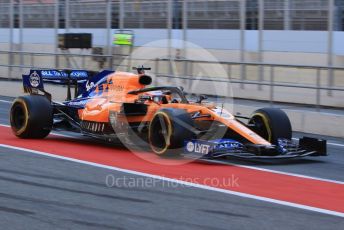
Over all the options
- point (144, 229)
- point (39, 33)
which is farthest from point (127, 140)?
point (39, 33)

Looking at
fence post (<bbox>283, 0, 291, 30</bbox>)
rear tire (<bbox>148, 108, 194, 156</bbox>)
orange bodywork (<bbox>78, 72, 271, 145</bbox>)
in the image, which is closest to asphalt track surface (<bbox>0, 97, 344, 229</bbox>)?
rear tire (<bbox>148, 108, 194, 156</bbox>)

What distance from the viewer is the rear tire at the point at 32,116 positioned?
480 inches

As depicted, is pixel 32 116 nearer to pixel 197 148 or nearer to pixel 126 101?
pixel 126 101

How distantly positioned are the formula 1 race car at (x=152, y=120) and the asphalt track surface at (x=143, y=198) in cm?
32

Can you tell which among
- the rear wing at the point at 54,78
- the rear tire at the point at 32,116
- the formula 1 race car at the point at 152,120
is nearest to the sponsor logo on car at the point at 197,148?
the formula 1 race car at the point at 152,120

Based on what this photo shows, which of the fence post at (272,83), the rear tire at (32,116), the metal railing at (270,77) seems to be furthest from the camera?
the fence post at (272,83)

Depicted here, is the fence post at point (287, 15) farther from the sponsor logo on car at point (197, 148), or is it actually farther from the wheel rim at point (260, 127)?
the sponsor logo on car at point (197, 148)

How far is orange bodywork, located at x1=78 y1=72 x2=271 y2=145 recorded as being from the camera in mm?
10344

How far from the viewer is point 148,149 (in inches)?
446

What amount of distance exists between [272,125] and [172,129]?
1.67m

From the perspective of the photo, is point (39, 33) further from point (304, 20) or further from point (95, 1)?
point (304, 20)

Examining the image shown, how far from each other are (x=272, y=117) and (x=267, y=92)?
573 centimetres

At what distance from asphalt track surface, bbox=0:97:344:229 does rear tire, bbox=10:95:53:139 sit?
147cm

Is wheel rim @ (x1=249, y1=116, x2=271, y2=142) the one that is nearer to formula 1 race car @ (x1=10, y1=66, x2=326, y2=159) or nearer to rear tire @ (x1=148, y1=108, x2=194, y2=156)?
formula 1 race car @ (x1=10, y1=66, x2=326, y2=159)
